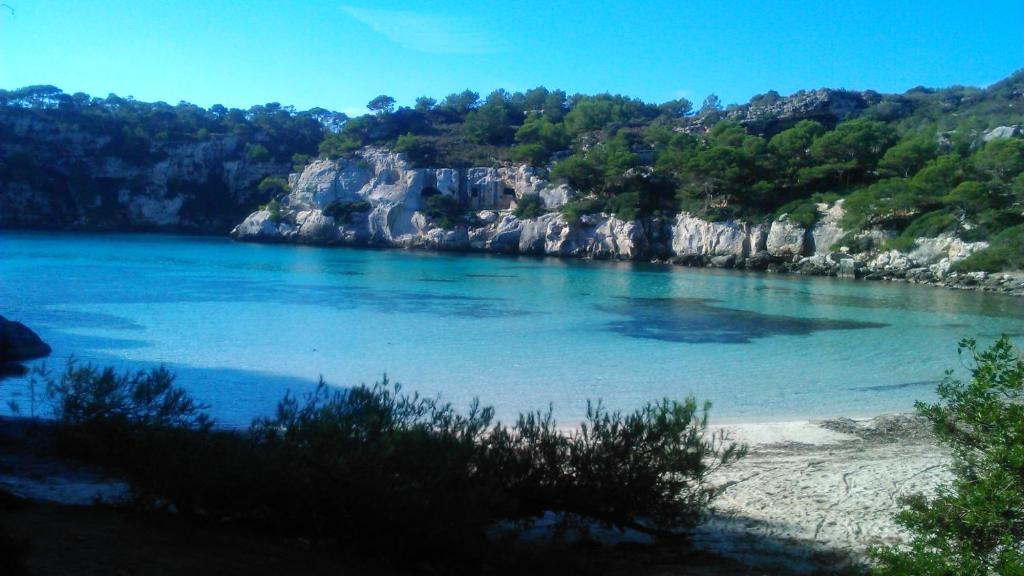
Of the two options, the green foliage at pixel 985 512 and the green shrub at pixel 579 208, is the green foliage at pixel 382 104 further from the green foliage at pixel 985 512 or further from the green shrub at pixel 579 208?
the green foliage at pixel 985 512

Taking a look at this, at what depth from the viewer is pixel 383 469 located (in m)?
4.34

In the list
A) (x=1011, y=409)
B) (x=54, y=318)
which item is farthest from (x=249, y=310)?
(x=1011, y=409)

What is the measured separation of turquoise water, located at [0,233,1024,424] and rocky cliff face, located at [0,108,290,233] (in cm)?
3856

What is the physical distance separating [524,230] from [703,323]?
34.5m

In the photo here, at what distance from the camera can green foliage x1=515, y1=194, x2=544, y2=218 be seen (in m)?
55.8

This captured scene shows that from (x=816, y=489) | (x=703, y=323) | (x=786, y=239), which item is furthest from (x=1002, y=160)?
A: (x=816, y=489)

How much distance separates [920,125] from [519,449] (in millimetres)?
72019

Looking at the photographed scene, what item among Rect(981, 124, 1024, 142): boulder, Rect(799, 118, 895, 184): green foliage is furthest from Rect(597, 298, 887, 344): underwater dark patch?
Rect(981, 124, 1024, 142): boulder

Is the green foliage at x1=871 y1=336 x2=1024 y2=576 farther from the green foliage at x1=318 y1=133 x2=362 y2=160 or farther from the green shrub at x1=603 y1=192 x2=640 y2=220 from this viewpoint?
the green foliage at x1=318 y1=133 x2=362 y2=160

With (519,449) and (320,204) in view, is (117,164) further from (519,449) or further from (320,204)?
(519,449)

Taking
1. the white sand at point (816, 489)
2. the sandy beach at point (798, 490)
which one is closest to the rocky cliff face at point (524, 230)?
the white sand at point (816, 489)

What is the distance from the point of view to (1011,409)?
3.50 m

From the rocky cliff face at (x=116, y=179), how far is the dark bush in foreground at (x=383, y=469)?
7470 centimetres

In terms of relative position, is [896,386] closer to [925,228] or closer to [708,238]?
[925,228]
